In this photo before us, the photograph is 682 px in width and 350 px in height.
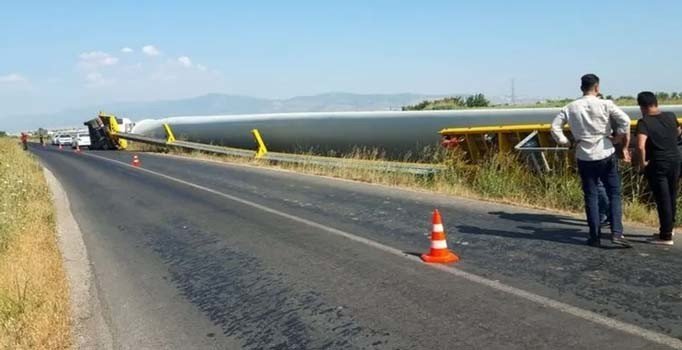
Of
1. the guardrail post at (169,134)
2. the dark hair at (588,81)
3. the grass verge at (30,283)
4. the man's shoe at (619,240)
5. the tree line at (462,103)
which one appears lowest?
the grass verge at (30,283)

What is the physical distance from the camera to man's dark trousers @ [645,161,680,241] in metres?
6.75

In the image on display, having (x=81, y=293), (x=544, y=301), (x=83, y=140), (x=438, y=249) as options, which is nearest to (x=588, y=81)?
(x=438, y=249)

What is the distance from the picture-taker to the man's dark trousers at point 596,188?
6633mm

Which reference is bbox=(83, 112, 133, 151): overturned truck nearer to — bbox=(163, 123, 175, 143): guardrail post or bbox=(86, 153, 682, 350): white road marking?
bbox=(163, 123, 175, 143): guardrail post

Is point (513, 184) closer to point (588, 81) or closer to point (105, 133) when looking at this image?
point (588, 81)

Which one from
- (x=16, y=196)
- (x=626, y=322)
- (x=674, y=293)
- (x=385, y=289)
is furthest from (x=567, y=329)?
(x=16, y=196)

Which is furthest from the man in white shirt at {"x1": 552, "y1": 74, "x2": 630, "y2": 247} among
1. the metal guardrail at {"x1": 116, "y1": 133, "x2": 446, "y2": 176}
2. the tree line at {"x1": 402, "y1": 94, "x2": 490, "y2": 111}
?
the tree line at {"x1": 402, "y1": 94, "x2": 490, "y2": 111}

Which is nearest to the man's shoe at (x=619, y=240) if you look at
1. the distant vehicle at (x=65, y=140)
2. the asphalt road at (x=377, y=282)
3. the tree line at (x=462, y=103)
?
the asphalt road at (x=377, y=282)

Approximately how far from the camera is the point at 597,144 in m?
6.70

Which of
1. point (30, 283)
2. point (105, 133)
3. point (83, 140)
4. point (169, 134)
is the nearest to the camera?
point (30, 283)

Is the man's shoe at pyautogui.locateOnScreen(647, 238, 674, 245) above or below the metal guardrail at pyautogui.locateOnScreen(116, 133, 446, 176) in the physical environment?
below

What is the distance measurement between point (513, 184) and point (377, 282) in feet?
20.4

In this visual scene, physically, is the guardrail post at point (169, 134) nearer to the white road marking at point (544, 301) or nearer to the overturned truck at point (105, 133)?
the overturned truck at point (105, 133)

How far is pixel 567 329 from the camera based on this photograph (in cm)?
435
